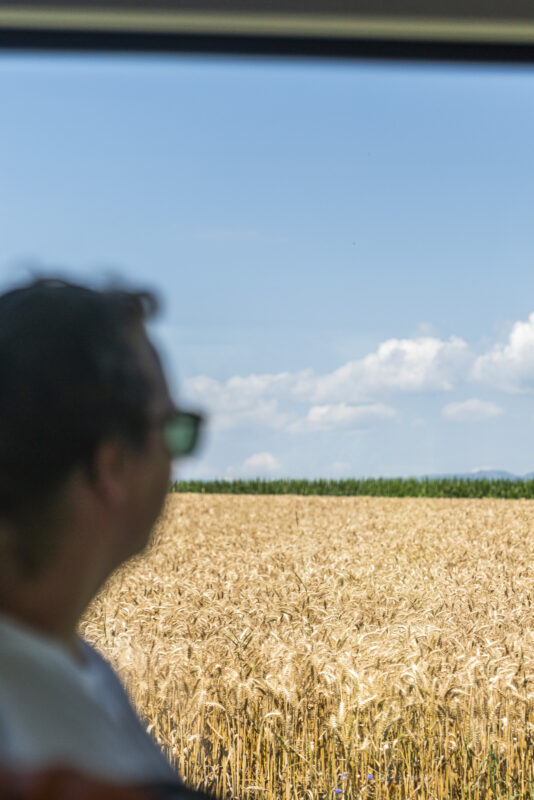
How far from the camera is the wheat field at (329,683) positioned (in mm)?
1729

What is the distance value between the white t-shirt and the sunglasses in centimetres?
13

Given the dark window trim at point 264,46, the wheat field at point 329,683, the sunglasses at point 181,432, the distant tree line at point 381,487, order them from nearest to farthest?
the sunglasses at point 181,432 → the dark window trim at point 264,46 → the wheat field at point 329,683 → the distant tree line at point 381,487

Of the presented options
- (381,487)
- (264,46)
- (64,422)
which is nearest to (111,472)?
(64,422)

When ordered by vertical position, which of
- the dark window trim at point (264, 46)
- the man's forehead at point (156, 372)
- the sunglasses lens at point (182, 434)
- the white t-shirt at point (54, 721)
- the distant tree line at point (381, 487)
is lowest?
the distant tree line at point (381, 487)

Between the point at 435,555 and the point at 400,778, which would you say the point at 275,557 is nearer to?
the point at 435,555

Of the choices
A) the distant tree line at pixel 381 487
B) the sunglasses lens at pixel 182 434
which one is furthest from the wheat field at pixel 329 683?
the distant tree line at pixel 381 487

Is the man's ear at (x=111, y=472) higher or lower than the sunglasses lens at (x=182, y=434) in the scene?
lower

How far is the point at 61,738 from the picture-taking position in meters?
0.38

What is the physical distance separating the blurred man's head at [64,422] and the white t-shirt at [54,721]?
0.05 metres

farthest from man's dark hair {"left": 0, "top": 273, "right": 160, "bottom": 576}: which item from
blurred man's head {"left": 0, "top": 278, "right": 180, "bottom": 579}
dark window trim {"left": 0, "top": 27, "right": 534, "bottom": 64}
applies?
dark window trim {"left": 0, "top": 27, "right": 534, "bottom": 64}

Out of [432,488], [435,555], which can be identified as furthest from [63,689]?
[432,488]

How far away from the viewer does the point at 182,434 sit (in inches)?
19.4

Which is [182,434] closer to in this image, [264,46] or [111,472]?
[111,472]

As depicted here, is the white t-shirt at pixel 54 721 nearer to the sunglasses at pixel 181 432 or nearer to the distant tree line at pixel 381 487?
the sunglasses at pixel 181 432
